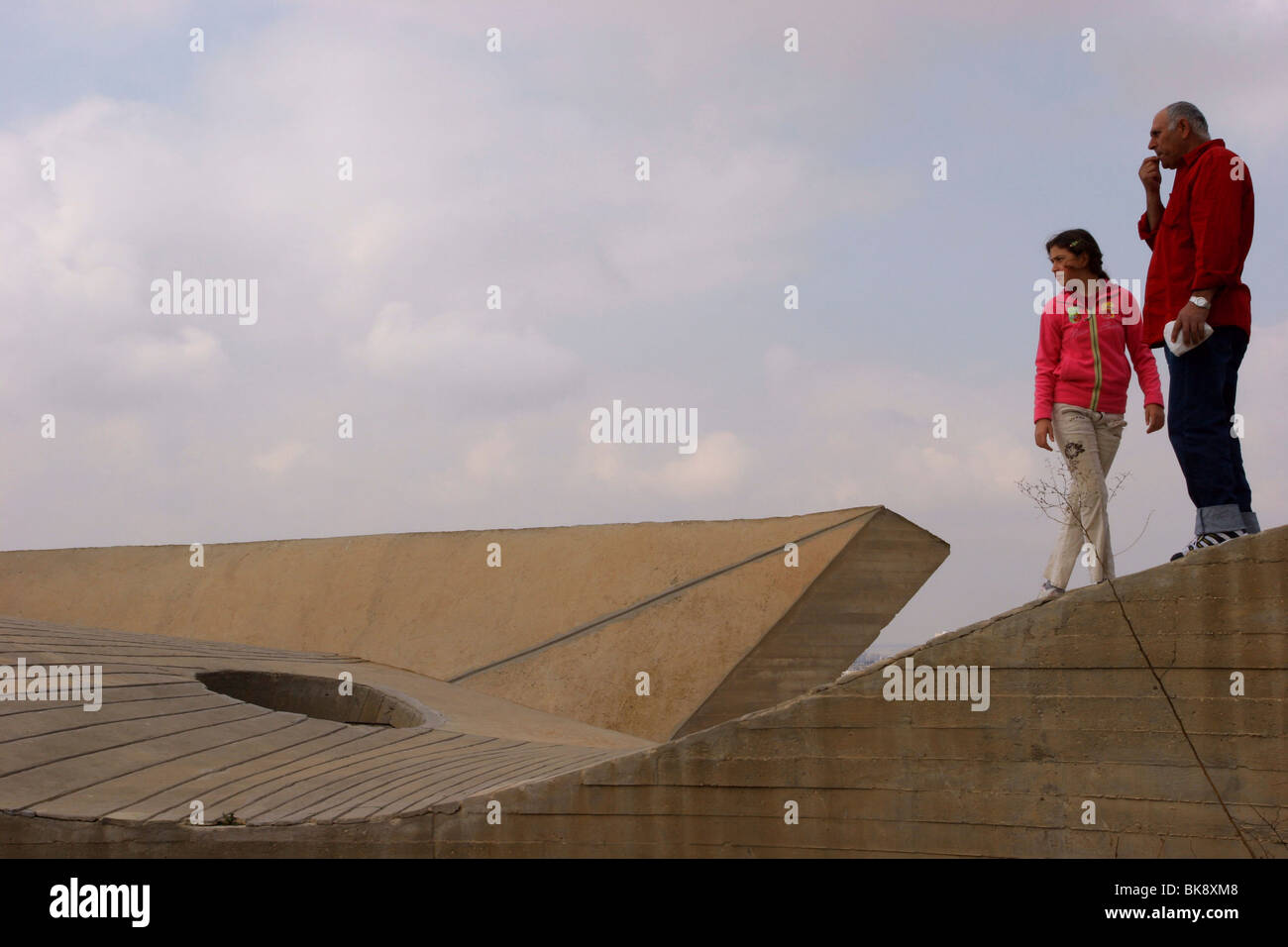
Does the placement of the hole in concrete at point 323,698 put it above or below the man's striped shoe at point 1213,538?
below

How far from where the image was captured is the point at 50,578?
16172 millimetres

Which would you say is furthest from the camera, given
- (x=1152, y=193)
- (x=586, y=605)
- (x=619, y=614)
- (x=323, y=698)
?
(x=586, y=605)

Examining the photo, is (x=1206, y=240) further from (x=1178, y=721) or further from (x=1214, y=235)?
(x=1178, y=721)

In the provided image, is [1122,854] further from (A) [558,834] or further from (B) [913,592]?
(B) [913,592]

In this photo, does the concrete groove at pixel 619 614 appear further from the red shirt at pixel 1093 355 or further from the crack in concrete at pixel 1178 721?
the crack in concrete at pixel 1178 721

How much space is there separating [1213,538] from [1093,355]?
105 cm

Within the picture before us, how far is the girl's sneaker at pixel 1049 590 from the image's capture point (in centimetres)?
487

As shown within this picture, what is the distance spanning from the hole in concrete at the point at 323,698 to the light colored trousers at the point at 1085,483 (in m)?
5.55

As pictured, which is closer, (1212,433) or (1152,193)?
(1212,433)

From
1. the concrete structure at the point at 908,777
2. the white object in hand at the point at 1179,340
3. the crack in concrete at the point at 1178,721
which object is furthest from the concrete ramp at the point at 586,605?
the white object in hand at the point at 1179,340

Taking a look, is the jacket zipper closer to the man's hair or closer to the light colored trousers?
the light colored trousers

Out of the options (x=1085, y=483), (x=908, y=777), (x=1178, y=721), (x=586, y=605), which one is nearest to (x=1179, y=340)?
(x=1085, y=483)

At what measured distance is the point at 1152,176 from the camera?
196 inches

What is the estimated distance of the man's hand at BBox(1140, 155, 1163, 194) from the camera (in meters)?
4.96
